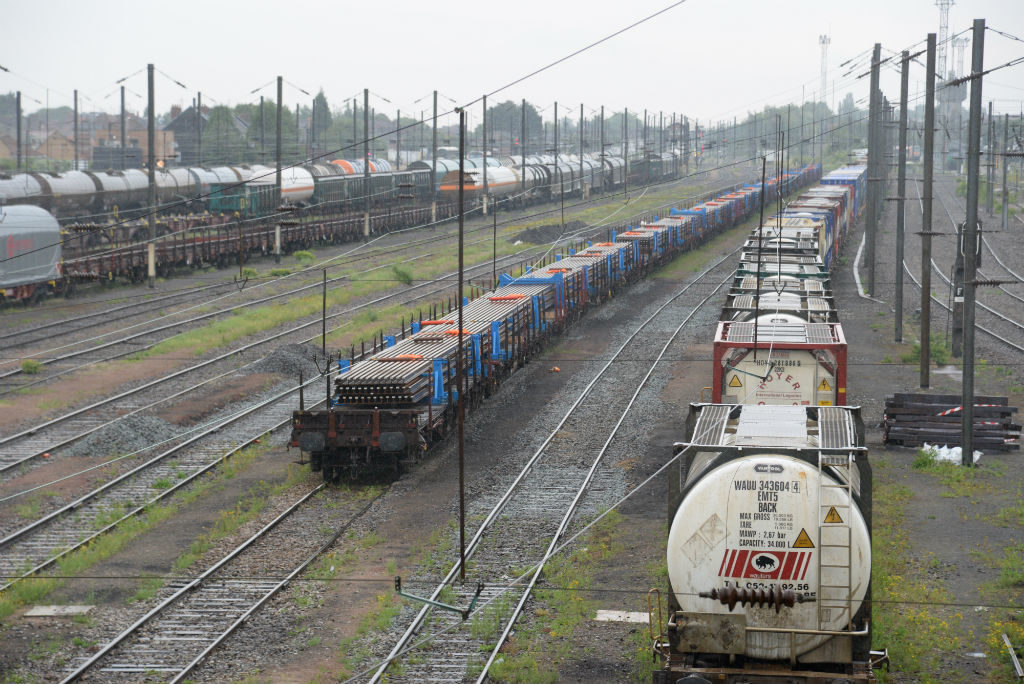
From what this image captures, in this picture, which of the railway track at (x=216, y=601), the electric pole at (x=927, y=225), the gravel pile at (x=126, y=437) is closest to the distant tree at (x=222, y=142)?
the gravel pile at (x=126, y=437)

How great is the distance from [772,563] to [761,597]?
1.17ft

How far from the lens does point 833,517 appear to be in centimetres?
1059

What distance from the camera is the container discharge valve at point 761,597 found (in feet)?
35.1

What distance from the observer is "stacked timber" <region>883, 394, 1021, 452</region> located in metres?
23.9

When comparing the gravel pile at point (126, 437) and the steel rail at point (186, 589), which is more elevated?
the gravel pile at point (126, 437)

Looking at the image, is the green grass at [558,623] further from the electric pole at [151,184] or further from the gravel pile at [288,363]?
the electric pole at [151,184]

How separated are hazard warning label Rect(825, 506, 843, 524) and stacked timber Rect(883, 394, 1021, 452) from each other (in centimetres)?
1451

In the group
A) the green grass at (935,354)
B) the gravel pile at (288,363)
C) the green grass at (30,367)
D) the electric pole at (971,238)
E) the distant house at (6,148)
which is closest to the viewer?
the electric pole at (971,238)

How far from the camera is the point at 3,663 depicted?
1370 cm

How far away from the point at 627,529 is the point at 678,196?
289 feet

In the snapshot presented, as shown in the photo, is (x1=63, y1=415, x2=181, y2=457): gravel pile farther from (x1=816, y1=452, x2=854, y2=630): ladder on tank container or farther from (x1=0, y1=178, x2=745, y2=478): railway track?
(x1=816, y1=452, x2=854, y2=630): ladder on tank container

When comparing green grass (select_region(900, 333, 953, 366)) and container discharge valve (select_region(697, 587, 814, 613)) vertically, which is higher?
container discharge valve (select_region(697, 587, 814, 613))

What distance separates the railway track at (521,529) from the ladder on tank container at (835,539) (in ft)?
13.9

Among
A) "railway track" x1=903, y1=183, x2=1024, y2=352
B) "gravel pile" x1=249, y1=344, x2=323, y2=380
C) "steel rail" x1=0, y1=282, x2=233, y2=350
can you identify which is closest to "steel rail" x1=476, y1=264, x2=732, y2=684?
"gravel pile" x1=249, y1=344, x2=323, y2=380
